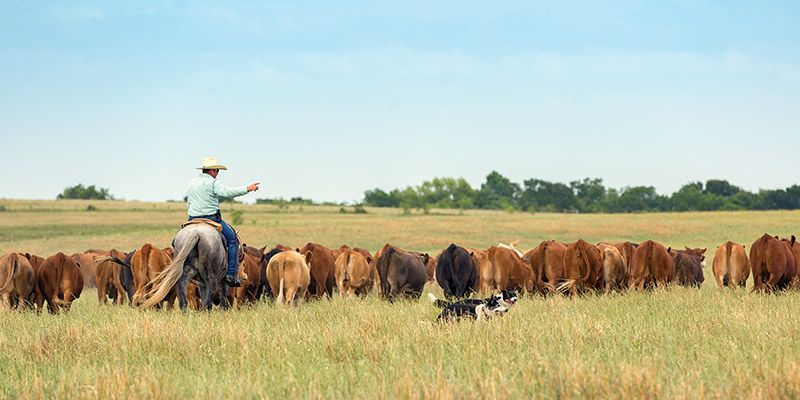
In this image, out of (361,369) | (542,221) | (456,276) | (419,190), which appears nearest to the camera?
(361,369)

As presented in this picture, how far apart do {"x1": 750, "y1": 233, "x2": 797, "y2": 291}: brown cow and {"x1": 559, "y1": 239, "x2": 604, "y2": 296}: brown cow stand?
2.91 meters

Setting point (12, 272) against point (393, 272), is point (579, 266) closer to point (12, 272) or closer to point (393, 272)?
point (393, 272)

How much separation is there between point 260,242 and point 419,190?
402 feet

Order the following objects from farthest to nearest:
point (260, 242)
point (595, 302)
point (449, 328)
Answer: point (260, 242)
point (595, 302)
point (449, 328)

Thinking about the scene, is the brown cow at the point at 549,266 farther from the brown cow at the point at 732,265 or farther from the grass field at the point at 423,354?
the brown cow at the point at 732,265

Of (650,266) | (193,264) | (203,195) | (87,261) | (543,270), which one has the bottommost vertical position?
(87,261)

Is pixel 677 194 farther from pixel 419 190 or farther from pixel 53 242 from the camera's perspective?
pixel 53 242

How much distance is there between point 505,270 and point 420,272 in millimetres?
1806

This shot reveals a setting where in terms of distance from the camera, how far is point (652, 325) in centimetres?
762

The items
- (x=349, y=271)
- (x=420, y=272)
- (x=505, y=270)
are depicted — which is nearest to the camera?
(x=349, y=271)

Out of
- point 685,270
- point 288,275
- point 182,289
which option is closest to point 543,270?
point 685,270

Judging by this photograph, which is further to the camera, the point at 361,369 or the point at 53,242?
the point at 53,242

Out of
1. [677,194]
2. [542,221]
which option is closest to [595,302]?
A: [542,221]

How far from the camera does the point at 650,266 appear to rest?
12.8 meters
